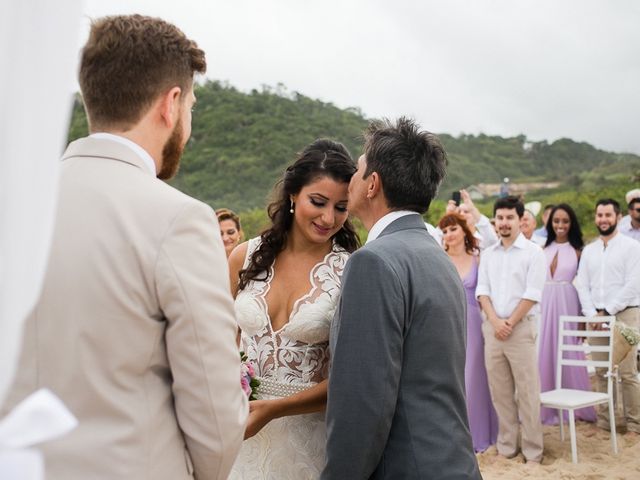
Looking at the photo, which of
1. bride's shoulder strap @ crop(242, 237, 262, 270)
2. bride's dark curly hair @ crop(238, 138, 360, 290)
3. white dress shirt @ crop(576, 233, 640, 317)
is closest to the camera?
bride's dark curly hair @ crop(238, 138, 360, 290)

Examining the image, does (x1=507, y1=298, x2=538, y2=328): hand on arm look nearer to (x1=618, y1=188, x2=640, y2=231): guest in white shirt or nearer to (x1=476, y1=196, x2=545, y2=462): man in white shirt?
(x1=476, y1=196, x2=545, y2=462): man in white shirt

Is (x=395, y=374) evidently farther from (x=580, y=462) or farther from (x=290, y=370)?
(x=580, y=462)

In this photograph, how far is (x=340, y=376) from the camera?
2566 millimetres

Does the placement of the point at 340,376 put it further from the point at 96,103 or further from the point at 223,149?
the point at 223,149

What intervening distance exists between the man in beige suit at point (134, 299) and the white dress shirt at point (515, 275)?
569 cm

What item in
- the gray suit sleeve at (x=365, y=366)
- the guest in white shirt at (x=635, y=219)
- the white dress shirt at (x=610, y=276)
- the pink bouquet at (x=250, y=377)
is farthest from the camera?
the guest in white shirt at (x=635, y=219)

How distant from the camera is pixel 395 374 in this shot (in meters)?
2.57

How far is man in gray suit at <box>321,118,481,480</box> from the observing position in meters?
2.54

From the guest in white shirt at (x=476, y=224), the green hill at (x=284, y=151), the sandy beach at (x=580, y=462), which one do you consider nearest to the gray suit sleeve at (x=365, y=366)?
the sandy beach at (x=580, y=462)

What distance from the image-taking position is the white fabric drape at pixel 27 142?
1.07 metres

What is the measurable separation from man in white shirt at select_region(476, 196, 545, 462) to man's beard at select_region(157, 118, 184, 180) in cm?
562

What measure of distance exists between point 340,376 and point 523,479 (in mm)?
4856

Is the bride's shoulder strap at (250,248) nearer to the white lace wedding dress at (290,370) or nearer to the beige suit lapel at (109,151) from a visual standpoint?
the white lace wedding dress at (290,370)

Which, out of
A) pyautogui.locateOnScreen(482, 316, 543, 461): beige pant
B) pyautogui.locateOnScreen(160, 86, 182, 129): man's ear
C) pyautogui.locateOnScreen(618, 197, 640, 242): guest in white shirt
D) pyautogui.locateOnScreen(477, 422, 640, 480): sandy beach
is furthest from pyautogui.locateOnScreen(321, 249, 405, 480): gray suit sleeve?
pyautogui.locateOnScreen(618, 197, 640, 242): guest in white shirt
